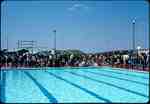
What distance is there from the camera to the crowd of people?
15.5 meters

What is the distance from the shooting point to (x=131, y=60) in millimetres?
15727

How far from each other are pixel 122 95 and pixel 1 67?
10.0 m

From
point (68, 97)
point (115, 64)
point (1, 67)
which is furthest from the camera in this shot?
point (115, 64)

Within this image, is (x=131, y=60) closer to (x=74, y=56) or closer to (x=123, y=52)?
(x=123, y=52)

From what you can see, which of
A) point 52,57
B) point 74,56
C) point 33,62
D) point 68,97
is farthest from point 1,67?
point 68,97

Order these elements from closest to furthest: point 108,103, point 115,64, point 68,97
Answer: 1. point 108,103
2. point 68,97
3. point 115,64

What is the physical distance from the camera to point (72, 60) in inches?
693

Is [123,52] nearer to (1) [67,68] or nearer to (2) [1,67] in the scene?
(1) [67,68]

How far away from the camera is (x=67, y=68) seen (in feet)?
54.6

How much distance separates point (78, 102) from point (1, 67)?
34.5ft

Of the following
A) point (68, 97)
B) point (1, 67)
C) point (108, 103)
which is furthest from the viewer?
point (1, 67)

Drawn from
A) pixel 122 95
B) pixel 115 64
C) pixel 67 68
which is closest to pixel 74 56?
pixel 67 68

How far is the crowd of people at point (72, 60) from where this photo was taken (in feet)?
50.9

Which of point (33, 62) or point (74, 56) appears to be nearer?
→ point (33, 62)
